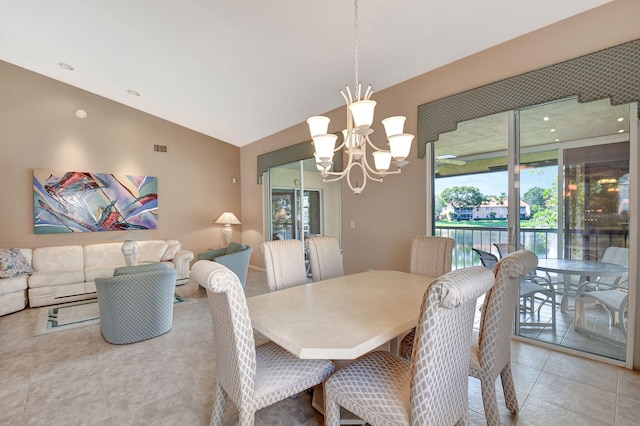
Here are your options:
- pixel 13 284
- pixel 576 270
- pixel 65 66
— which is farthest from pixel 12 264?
pixel 576 270

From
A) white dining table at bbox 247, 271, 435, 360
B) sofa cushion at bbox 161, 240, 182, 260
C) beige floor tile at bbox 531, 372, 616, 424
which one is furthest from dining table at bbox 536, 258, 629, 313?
sofa cushion at bbox 161, 240, 182, 260

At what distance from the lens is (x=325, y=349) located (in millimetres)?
1245

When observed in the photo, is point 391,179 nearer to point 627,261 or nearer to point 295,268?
point 295,268

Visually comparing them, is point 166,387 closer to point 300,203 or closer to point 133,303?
point 133,303

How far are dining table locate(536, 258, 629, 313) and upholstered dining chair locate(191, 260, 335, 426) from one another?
2.31 meters

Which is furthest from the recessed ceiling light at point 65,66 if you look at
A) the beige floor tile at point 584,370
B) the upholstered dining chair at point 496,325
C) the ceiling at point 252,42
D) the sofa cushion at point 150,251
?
the beige floor tile at point 584,370

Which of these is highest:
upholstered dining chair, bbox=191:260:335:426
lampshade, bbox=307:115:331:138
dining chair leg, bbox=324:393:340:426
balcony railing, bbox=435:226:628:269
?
lampshade, bbox=307:115:331:138

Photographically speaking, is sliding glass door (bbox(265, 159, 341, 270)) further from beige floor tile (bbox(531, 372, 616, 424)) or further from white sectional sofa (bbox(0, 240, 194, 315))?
beige floor tile (bbox(531, 372, 616, 424))

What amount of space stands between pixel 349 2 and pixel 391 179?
197 centimetres

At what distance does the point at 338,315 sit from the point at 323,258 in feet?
3.81

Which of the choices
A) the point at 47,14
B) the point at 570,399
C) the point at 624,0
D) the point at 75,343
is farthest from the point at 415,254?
the point at 47,14

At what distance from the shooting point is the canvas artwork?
15.6 ft

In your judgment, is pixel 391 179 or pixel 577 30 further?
pixel 391 179

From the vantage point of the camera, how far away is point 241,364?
1.36 metres
